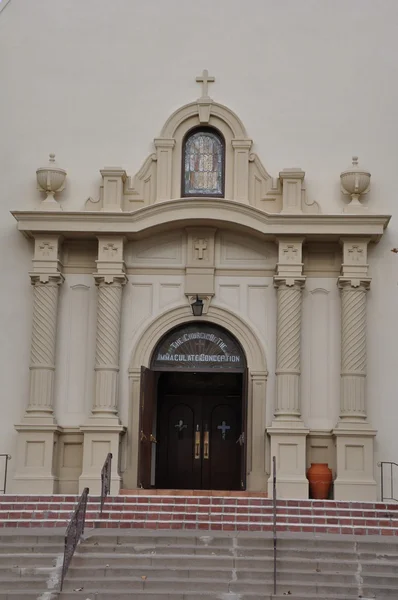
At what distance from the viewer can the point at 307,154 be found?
1889 cm

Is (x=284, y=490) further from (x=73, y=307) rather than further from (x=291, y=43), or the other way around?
(x=291, y=43)

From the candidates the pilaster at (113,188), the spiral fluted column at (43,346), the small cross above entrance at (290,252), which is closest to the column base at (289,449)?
the small cross above entrance at (290,252)

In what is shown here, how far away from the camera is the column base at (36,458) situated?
57.3 ft

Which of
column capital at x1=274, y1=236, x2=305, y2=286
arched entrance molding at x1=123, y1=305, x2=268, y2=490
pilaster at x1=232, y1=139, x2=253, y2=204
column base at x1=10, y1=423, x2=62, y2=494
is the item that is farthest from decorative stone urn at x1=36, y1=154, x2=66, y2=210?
column capital at x1=274, y1=236, x2=305, y2=286

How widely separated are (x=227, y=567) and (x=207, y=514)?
6.17ft

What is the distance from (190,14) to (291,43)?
1.97 m

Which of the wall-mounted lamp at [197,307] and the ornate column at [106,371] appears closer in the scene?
the ornate column at [106,371]

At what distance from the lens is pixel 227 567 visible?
44.8 ft

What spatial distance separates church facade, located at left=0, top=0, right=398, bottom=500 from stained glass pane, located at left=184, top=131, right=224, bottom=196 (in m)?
0.03

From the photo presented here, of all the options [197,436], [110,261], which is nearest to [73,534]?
[110,261]

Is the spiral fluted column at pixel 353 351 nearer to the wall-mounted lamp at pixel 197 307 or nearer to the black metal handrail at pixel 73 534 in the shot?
the wall-mounted lamp at pixel 197 307

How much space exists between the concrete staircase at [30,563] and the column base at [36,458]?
2.60m

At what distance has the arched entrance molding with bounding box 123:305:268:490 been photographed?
1789 centimetres

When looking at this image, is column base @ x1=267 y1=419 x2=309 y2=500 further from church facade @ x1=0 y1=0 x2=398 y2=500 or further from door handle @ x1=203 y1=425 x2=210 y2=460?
door handle @ x1=203 y1=425 x2=210 y2=460
